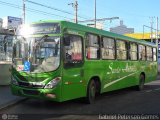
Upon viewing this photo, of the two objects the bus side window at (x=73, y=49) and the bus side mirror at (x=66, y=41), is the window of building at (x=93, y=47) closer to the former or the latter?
the bus side window at (x=73, y=49)

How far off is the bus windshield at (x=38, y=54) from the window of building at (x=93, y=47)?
1781mm

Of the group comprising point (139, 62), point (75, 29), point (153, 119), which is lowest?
point (153, 119)

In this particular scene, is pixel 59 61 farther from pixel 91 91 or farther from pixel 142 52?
pixel 142 52

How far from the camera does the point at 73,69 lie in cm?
1198

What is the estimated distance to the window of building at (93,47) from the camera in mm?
13089

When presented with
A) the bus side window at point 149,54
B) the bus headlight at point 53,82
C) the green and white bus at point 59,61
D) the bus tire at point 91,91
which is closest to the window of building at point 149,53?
the bus side window at point 149,54

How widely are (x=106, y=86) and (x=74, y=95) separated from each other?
2773 millimetres

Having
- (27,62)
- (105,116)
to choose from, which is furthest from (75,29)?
(105,116)

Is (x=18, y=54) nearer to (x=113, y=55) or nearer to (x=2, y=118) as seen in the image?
(x=2, y=118)

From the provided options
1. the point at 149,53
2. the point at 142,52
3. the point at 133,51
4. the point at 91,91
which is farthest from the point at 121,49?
the point at 149,53

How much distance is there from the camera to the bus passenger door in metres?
11.6

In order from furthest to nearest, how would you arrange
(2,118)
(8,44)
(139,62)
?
(139,62) < (8,44) < (2,118)

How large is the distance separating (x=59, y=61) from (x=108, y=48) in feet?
12.7

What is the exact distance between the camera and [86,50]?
12.8 metres
